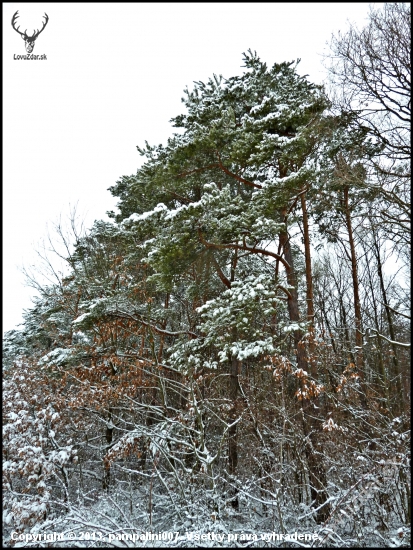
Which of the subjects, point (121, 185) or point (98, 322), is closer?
point (98, 322)

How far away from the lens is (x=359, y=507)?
4.61m

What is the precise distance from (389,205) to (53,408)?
A: 804 cm

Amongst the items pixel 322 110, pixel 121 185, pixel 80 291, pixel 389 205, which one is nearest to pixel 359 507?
pixel 389 205

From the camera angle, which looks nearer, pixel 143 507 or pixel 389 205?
pixel 389 205

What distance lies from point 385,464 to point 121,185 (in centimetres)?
1103

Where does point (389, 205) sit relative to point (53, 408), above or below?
above

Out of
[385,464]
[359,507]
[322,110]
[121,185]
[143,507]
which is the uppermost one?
[121,185]

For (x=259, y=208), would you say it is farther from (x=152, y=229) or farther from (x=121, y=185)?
(x=121, y=185)

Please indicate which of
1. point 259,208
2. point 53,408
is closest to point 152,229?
point 259,208

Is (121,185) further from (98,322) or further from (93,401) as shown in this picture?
(93,401)

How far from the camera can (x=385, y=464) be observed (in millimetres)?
4504

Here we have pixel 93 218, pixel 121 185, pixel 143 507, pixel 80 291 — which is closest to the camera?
pixel 143 507

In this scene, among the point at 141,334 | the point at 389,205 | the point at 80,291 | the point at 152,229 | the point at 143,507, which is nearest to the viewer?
the point at 389,205

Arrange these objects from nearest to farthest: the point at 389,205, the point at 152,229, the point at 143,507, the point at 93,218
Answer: the point at 389,205 < the point at 143,507 < the point at 152,229 < the point at 93,218
